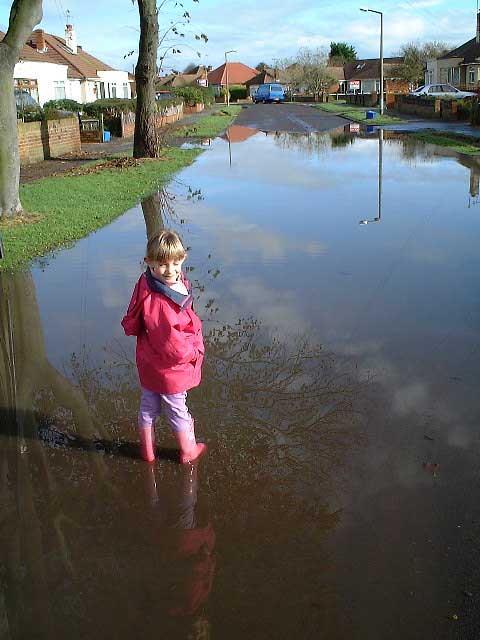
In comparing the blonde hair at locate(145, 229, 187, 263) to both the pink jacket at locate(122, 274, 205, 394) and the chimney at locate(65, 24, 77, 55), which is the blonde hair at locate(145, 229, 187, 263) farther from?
the chimney at locate(65, 24, 77, 55)

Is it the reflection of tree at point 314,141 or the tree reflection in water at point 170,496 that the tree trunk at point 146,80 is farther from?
the tree reflection in water at point 170,496

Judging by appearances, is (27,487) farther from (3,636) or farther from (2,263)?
(2,263)

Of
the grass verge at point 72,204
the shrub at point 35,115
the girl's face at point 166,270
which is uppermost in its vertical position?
the shrub at point 35,115

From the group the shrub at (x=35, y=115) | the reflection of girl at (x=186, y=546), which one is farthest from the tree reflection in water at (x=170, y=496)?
the shrub at (x=35, y=115)

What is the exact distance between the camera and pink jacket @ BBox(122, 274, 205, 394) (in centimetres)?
367

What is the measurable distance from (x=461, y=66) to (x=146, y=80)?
5103 centimetres

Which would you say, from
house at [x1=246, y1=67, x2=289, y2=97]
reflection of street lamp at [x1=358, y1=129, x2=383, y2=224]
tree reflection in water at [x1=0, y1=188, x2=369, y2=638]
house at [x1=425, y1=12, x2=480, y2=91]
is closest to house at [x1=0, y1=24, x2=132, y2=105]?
reflection of street lamp at [x1=358, y1=129, x2=383, y2=224]

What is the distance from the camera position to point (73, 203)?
12820 millimetres

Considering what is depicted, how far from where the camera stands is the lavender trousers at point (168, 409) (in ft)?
12.6

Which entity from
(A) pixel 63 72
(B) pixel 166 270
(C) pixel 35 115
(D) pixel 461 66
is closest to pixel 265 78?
(D) pixel 461 66

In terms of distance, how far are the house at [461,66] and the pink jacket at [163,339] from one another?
2328 inches

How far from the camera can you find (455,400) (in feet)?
15.0

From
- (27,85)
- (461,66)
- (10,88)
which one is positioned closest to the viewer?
(10,88)

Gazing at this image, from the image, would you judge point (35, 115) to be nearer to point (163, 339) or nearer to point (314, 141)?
point (314, 141)
